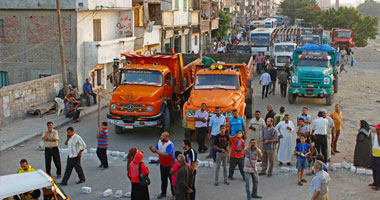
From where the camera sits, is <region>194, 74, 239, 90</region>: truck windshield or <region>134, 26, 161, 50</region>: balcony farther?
<region>134, 26, 161, 50</region>: balcony

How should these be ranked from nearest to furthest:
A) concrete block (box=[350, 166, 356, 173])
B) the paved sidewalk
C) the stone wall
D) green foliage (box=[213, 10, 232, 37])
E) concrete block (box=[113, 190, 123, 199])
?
1. concrete block (box=[113, 190, 123, 199])
2. concrete block (box=[350, 166, 356, 173])
3. the paved sidewalk
4. the stone wall
5. green foliage (box=[213, 10, 232, 37])

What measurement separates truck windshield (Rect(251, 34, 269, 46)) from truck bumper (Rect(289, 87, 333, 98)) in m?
19.4

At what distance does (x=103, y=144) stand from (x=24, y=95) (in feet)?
25.9

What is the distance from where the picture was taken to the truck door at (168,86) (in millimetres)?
16594

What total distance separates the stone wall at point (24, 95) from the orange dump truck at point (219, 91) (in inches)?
273

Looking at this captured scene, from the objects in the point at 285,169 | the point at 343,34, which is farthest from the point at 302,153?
the point at 343,34

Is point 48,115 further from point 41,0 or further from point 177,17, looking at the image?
point 177,17

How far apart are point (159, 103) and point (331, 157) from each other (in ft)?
18.8

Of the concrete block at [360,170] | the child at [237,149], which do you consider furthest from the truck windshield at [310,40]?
the child at [237,149]

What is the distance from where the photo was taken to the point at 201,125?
14156mm

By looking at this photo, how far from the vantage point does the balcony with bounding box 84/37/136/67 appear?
77.4ft

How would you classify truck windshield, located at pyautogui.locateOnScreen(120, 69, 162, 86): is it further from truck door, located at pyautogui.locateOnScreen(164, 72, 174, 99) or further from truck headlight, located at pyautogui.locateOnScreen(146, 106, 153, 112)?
truck headlight, located at pyautogui.locateOnScreen(146, 106, 153, 112)

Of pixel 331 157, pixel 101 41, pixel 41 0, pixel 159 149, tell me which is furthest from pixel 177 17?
pixel 159 149

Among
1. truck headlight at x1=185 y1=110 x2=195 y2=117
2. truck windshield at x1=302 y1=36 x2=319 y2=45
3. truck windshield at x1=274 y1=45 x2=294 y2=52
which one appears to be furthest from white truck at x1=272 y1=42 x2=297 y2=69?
truck headlight at x1=185 y1=110 x2=195 y2=117
